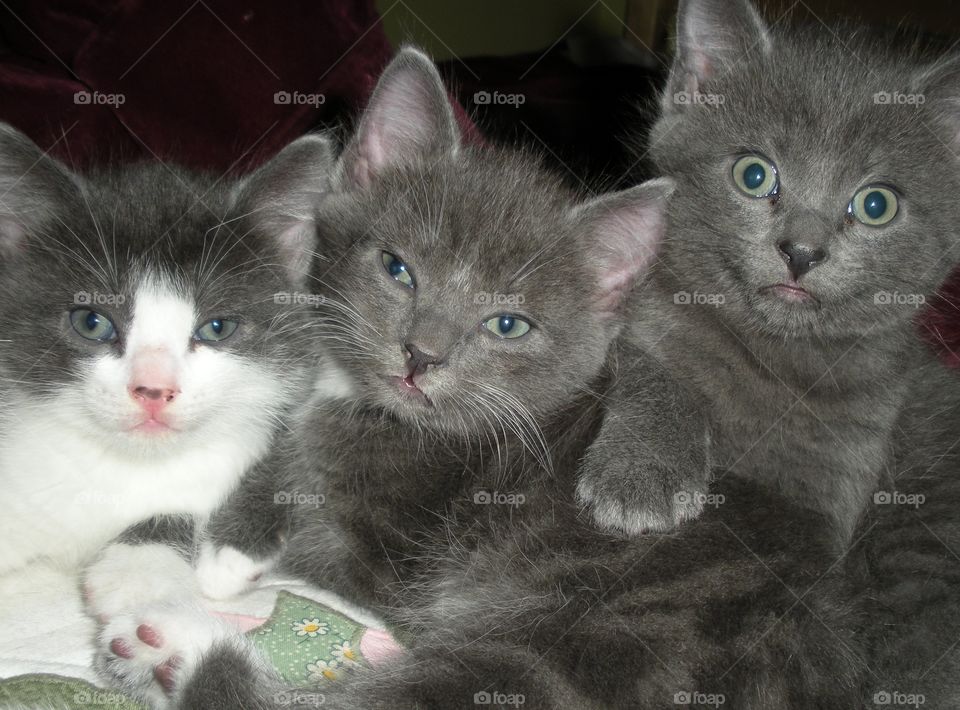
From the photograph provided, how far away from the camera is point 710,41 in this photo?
181 cm

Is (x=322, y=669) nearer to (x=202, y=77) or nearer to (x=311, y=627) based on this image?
(x=311, y=627)

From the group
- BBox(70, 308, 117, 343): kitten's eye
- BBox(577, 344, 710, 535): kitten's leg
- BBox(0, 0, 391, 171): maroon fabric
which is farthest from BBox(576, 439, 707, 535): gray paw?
BBox(0, 0, 391, 171): maroon fabric

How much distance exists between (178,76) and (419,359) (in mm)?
1190

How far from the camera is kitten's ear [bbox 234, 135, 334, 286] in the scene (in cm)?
170

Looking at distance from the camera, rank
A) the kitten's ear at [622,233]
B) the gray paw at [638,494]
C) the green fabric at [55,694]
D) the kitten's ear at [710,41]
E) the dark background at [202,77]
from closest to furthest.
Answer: the green fabric at [55,694] < the gray paw at [638,494] < the kitten's ear at [622,233] < the kitten's ear at [710,41] < the dark background at [202,77]

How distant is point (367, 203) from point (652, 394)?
0.70 m

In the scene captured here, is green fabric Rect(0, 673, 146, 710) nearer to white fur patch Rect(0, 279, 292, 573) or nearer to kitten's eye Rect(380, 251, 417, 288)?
white fur patch Rect(0, 279, 292, 573)

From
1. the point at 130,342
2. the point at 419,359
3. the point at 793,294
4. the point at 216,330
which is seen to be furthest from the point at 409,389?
the point at 793,294

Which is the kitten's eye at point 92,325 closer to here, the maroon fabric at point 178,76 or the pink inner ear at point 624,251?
the maroon fabric at point 178,76

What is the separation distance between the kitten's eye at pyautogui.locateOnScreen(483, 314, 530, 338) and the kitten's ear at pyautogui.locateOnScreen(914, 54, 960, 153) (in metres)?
0.89

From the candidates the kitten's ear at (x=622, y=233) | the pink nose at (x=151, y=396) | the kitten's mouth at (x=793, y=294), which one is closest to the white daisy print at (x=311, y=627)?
the pink nose at (x=151, y=396)

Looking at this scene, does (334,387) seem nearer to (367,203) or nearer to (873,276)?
(367,203)

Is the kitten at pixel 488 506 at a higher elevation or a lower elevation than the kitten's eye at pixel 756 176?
lower

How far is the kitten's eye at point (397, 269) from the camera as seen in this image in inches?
65.9
